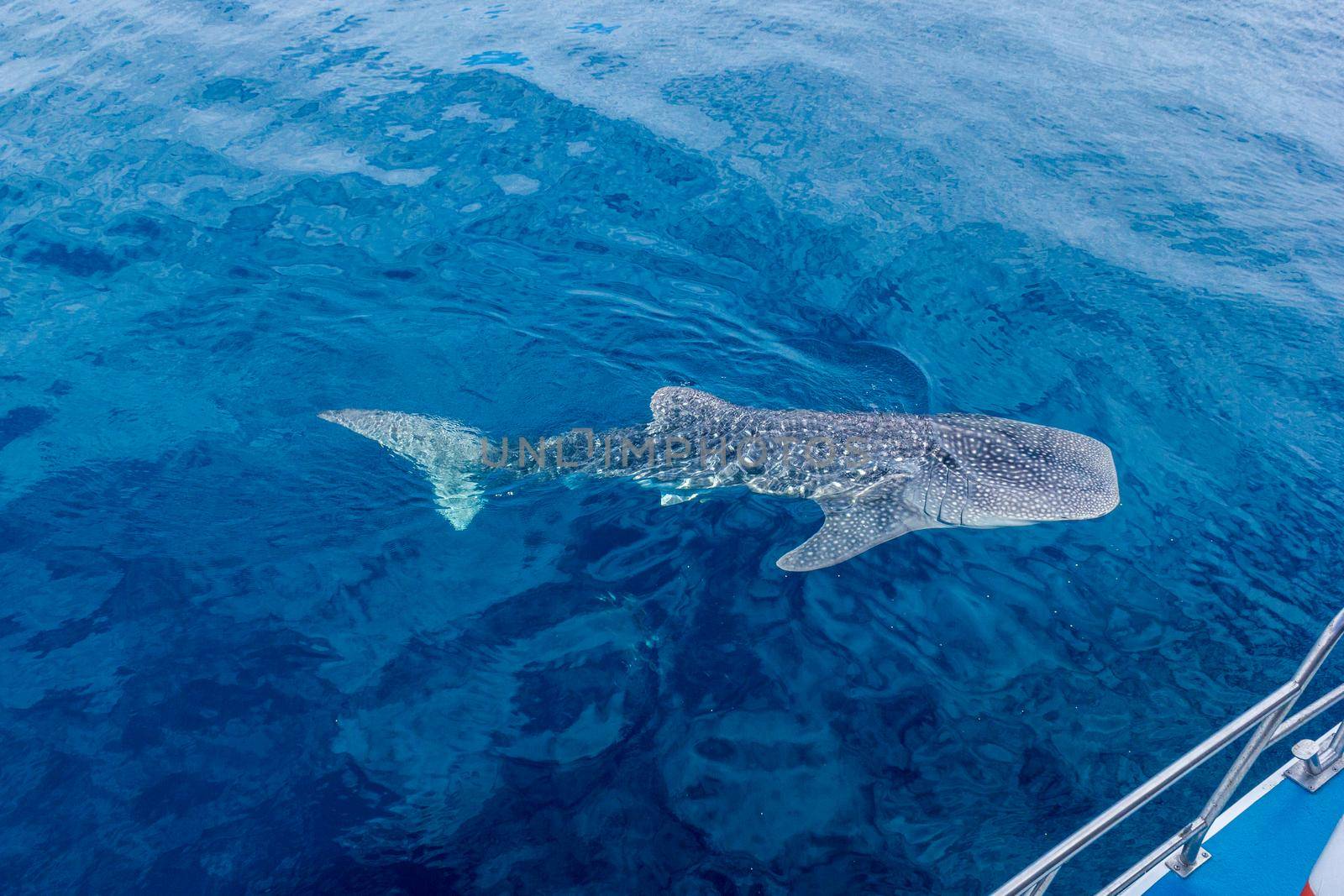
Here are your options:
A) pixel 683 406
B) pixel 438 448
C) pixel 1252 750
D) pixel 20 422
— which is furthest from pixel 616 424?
pixel 20 422

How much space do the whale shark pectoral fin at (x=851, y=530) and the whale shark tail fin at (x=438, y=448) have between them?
3448 mm

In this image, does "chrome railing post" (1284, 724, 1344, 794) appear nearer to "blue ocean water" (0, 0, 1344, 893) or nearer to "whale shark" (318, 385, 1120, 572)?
"blue ocean water" (0, 0, 1344, 893)

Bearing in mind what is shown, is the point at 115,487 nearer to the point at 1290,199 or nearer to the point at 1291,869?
the point at 1291,869

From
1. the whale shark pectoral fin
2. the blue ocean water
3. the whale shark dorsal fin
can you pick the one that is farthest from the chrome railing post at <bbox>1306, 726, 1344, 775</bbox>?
the whale shark dorsal fin

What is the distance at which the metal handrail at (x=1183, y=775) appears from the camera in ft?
10.5

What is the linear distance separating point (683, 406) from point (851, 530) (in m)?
2.52

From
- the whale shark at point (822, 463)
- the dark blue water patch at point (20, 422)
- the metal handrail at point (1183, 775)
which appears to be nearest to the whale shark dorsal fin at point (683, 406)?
the whale shark at point (822, 463)

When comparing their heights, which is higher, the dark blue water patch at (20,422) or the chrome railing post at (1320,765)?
the chrome railing post at (1320,765)

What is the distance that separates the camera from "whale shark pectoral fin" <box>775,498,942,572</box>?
7770 millimetres

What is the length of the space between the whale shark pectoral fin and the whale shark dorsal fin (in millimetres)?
1729

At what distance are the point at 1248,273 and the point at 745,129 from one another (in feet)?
29.6

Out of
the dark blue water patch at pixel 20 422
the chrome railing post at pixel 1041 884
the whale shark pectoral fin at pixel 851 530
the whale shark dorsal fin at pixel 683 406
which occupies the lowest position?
the dark blue water patch at pixel 20 422

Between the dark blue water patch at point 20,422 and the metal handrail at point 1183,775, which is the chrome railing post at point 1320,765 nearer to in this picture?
the metal handrail at point 1183,775

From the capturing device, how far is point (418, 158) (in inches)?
581
